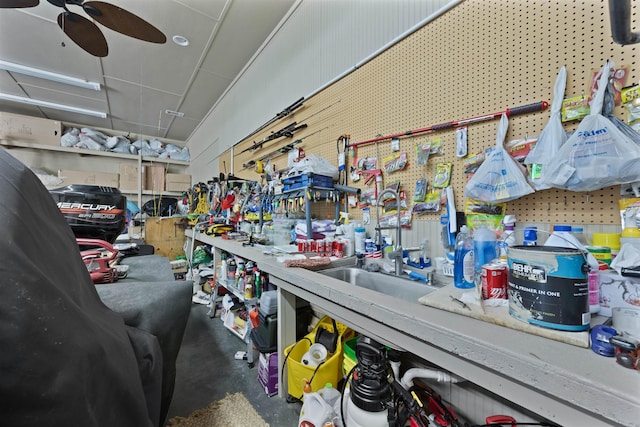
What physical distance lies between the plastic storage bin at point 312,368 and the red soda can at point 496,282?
0.85 m

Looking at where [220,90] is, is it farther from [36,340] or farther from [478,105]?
[36,340]

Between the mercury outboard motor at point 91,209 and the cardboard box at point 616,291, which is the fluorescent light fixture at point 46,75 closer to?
the mercury outboard motor at point 91,209

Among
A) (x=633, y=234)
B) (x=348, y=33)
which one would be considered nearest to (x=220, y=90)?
(x=348, y=33)

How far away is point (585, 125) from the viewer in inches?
29.4

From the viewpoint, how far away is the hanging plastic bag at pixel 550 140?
2.70ft

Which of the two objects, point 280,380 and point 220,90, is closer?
point 280,380

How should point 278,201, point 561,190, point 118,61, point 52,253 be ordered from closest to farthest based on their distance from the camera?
point 52,253, point 561,190, point 278,201, point 118,61

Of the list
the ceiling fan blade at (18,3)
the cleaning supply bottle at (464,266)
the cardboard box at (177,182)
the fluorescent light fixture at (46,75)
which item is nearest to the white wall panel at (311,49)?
the cleaning supply bottle at (464,266)

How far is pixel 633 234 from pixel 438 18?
4.12 feet

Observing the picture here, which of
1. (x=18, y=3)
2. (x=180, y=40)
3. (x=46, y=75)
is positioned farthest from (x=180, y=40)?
(x=46, y=75)

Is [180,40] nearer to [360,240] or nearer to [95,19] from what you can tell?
[95,19]

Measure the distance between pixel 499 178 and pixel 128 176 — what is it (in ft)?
22.6

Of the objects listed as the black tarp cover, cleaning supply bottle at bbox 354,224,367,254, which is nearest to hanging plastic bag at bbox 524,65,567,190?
cleaning supply bottle at bbox 354,224,367,254

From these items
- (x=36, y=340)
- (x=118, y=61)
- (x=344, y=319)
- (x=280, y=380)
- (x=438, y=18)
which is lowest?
(x=280, y=380)
